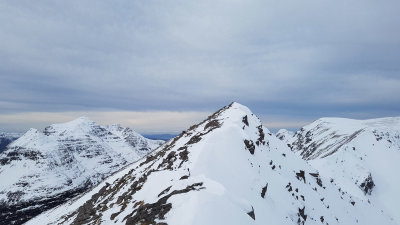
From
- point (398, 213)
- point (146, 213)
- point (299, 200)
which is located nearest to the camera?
point (146, 213)

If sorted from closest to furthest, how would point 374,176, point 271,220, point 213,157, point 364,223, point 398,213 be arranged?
point 271,220
point 213,157
point 364,223
point 398,213
point 374,176

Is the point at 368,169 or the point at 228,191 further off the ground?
the point at 228,191

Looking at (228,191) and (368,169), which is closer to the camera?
(228,191)

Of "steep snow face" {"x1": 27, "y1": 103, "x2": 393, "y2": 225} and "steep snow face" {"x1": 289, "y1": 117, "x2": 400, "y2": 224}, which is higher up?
"steep snow face" {"x1": 27, "y1": 103, "x2": 393, "y2": 225}

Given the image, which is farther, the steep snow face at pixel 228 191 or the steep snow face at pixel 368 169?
the steep snow face at pixel 368 169

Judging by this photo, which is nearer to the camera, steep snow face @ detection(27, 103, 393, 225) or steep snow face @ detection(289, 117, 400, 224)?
steep snow face @ detection(27, 103, 393, 225)

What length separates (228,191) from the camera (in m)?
17.5

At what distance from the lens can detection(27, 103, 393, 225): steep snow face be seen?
14.8m

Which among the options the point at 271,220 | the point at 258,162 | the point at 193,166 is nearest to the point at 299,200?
the point at 258,162

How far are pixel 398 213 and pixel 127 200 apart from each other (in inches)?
4463

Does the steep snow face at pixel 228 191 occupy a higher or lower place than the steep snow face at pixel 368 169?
higher

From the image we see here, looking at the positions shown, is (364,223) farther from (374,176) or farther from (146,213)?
(374,176)

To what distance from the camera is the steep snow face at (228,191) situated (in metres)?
14.8

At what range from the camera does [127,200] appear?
2189 centimetres
